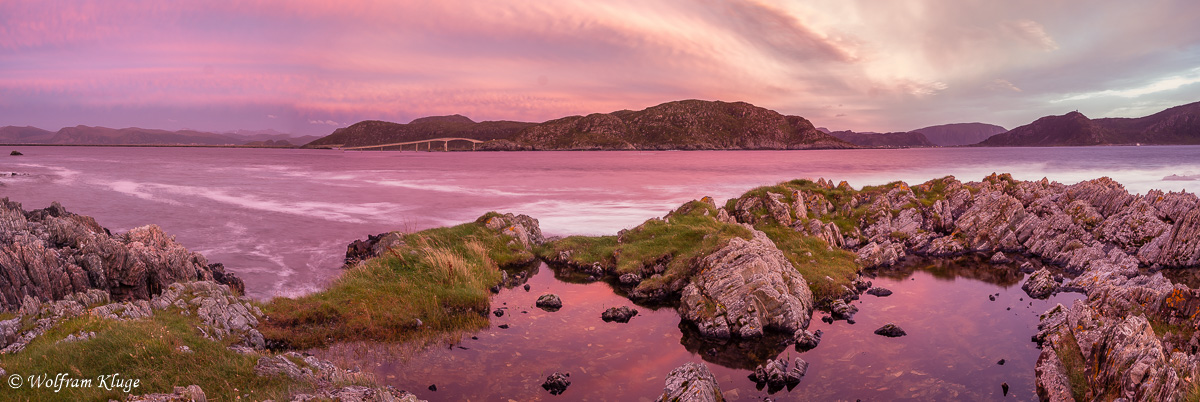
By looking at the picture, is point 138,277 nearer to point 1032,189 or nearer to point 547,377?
point 547,377

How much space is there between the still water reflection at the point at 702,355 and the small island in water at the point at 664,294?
9.3 inches

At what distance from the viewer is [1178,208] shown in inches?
1179

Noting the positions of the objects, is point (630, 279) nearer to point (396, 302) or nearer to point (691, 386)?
point (396, 302)

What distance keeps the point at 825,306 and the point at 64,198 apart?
264ft

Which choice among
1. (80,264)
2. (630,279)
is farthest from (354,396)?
(80,264)

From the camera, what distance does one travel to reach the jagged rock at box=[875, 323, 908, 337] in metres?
18.6

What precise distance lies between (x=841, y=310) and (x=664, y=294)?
Result: 7069 millimetres

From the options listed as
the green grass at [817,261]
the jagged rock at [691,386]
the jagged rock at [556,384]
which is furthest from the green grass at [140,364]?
the green grass at [817,261]

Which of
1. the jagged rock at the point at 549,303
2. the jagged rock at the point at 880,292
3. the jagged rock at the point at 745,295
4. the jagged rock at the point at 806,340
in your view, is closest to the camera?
the jagged rock at the point at 806,340

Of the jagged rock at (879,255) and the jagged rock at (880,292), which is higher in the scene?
the jagged rock at (879,255)

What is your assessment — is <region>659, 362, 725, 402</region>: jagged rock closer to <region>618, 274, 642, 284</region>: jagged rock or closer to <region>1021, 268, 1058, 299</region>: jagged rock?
<region>618, 274, 642, 284</region>: jagged rock

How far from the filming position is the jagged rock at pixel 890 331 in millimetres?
18578

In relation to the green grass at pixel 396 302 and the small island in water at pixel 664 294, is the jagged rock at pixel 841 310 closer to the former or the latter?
the small island in water at pixel 664 294

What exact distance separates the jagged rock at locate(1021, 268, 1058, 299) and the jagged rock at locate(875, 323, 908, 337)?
31.4ft
